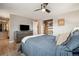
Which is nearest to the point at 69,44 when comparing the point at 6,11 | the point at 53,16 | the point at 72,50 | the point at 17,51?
the point at 72,50

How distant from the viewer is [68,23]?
4.98 ft

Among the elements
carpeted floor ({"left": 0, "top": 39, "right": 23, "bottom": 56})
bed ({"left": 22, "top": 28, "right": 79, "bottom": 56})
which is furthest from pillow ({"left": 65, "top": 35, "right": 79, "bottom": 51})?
carpeted floor ({"left": 0, "top": 39, "right": 23, "bottom": 56})

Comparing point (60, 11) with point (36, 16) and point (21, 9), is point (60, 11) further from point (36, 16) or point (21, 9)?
point (21, 9)

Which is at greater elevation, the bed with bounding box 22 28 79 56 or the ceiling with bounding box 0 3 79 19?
the ceiling with bounding box 0 3 79 19

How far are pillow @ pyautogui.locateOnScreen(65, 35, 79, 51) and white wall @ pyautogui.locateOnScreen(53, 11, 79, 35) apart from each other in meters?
0.14

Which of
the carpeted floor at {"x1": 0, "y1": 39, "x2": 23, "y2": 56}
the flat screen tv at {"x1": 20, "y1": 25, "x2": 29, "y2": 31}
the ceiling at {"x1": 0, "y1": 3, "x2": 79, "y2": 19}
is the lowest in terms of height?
the carpeted floor at {"x1": 0, "y1": 39, "x2": 23, "y2": 56}

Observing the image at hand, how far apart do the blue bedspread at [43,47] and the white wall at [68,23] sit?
14 centimetres

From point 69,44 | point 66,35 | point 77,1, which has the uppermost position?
point 77,1

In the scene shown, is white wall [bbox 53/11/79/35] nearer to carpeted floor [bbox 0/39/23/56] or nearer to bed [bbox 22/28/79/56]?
bed [bbox 22/28/79/56]

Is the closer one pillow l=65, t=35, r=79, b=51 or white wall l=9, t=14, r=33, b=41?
pillow l=65, t=35, r=79, b=51

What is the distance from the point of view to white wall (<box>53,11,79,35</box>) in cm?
148

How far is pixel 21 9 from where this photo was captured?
1.55 metres

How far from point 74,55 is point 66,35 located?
32 cm

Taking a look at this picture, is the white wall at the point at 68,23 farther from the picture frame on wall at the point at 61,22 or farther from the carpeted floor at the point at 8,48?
the carpeted floor at the point at 8,48
